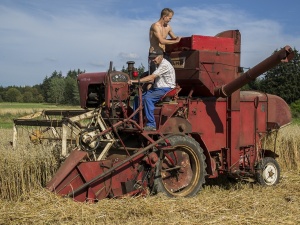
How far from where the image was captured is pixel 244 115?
902cm

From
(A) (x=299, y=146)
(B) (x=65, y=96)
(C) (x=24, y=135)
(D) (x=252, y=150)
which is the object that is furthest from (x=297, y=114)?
(B) (x=65, y=96)

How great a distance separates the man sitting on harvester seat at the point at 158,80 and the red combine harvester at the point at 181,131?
0.58 ft

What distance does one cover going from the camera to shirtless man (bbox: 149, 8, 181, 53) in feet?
26.5

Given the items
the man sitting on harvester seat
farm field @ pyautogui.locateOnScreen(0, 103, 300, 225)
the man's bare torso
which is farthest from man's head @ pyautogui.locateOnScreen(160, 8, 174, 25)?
farm field @ pyautogui.locateOnScreen(0, 103, 300, 225)

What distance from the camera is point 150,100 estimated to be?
24.0ft

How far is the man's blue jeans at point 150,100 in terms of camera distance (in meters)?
7.20

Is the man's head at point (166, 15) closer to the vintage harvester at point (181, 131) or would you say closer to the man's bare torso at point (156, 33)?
the man's bare torso at point (156, 33)

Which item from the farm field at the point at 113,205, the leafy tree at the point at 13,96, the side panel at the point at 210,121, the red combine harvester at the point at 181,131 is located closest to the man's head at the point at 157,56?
the red combine harvester at the point at 181,131

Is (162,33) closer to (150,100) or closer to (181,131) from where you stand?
(150,100)

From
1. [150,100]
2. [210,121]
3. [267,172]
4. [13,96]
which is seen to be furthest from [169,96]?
[13,96]

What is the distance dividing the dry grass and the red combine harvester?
0.43m

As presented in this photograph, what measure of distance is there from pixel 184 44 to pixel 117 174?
118 inches

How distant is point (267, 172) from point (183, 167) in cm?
255

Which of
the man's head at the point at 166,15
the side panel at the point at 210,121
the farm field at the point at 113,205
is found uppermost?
the man's head at the point at 166,15
